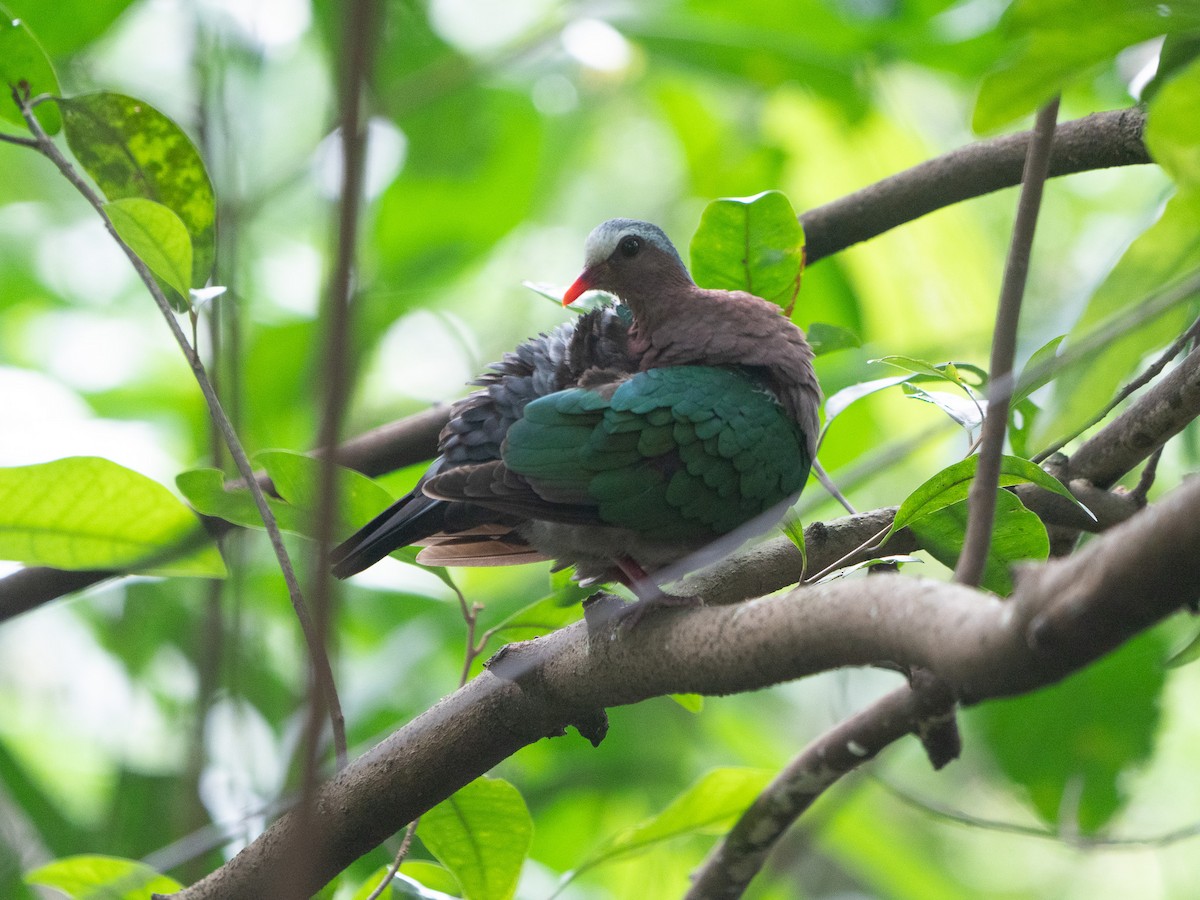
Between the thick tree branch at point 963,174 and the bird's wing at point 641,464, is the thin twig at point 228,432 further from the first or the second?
the thick tree branch at point 963,174

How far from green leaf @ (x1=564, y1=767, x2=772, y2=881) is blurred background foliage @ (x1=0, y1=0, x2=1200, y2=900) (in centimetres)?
16

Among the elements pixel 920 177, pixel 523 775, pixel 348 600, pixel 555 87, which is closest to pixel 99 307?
pixel 348 600

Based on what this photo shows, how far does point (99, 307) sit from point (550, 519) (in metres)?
3.72

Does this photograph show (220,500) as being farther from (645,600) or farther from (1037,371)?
(1037,371)

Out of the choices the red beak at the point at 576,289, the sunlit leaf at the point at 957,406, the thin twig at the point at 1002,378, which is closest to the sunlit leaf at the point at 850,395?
the sunlit leaf at the point at 957,406

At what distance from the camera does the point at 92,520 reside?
6.97 feet

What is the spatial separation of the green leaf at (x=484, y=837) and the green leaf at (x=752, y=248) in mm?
1194

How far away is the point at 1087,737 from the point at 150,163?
253 cm

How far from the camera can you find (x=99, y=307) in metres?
5.09

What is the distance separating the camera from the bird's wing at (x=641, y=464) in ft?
7.00

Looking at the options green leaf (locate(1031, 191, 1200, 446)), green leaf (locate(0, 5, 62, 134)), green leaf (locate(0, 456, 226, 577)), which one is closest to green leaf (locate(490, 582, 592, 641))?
green leaf (locate(0, 456, 226, 577))

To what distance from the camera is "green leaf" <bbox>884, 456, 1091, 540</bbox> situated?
5.72 ft

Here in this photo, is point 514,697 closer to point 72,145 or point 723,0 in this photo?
point 72,145

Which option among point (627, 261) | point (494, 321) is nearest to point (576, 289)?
point (627, 261)
